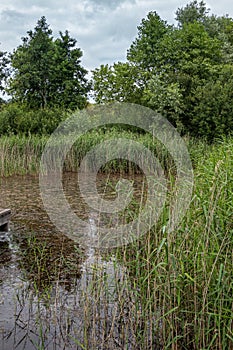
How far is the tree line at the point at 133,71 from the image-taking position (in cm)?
1403

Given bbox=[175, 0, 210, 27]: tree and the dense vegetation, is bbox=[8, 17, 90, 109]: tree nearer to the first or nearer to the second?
the dense vegetation

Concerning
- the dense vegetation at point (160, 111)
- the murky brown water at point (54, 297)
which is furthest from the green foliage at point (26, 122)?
the murky brown water at point (54, 297)

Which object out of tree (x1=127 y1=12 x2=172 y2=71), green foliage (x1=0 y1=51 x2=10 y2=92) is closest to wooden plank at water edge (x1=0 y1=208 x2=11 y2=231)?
tree (x1=127 y1=12 x2=172 y2=71)

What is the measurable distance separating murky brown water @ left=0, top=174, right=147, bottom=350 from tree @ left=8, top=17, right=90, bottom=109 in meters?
14.0

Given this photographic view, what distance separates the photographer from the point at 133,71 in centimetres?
1722

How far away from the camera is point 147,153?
8.58 metres

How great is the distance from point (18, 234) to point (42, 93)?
47.7 feet

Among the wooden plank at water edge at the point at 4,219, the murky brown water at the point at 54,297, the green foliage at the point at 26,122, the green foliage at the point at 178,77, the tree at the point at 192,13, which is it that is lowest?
the murky brown water at the point at 54,297

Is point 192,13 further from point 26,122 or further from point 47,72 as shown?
point 26,122

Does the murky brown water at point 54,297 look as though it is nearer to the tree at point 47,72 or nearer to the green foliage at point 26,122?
the green foliage at point 26,122

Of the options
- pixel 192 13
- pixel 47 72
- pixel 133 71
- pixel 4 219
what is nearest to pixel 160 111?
pixel 133 71

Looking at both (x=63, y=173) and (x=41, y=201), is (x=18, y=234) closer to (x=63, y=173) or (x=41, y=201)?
(x=41, y=201)

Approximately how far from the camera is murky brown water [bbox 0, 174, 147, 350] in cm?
214

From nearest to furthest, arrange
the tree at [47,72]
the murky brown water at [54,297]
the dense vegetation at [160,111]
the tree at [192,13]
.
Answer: the dense vegetation at [160,111] < the murky brown water at [54,297] < the tree at [47,72] < the tree at [192,13]
